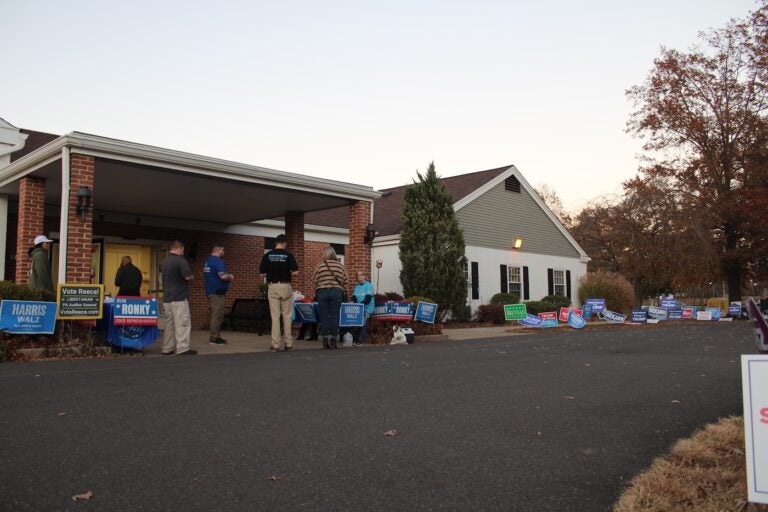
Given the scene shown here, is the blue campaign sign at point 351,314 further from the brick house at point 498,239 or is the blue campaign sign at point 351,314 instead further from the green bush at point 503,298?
the green bush at point 503,298

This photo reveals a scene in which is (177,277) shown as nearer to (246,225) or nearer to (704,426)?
(704,426)

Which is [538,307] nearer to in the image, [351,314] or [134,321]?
[351,314]

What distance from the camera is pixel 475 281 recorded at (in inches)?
864

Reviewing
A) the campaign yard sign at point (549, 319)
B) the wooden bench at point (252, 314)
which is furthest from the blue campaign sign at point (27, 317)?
the campaign yard sign at point (549, 319)

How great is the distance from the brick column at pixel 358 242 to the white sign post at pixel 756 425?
10887 millimetres

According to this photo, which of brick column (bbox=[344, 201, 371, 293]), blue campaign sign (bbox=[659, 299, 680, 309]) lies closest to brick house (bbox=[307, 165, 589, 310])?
blue campaign sign (bbox=[659, 299, 680, 309])

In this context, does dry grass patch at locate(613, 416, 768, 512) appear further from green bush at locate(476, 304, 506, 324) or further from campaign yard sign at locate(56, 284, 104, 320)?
green bush at locate(476, 304, 506, 324)

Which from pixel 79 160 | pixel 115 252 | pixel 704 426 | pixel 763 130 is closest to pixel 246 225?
pixel 115 252

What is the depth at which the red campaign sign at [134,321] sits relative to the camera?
9164 millimetres

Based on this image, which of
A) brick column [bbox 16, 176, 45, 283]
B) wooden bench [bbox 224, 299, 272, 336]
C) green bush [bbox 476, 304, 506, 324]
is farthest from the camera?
green bush [bbox 476, 304, 506, 324]

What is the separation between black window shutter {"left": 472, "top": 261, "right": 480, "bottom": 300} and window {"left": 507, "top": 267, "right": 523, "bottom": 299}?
2.21m

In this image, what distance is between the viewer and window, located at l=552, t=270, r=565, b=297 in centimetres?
2648

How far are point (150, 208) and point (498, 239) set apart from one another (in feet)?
43.3

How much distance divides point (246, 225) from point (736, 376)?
550 inches
